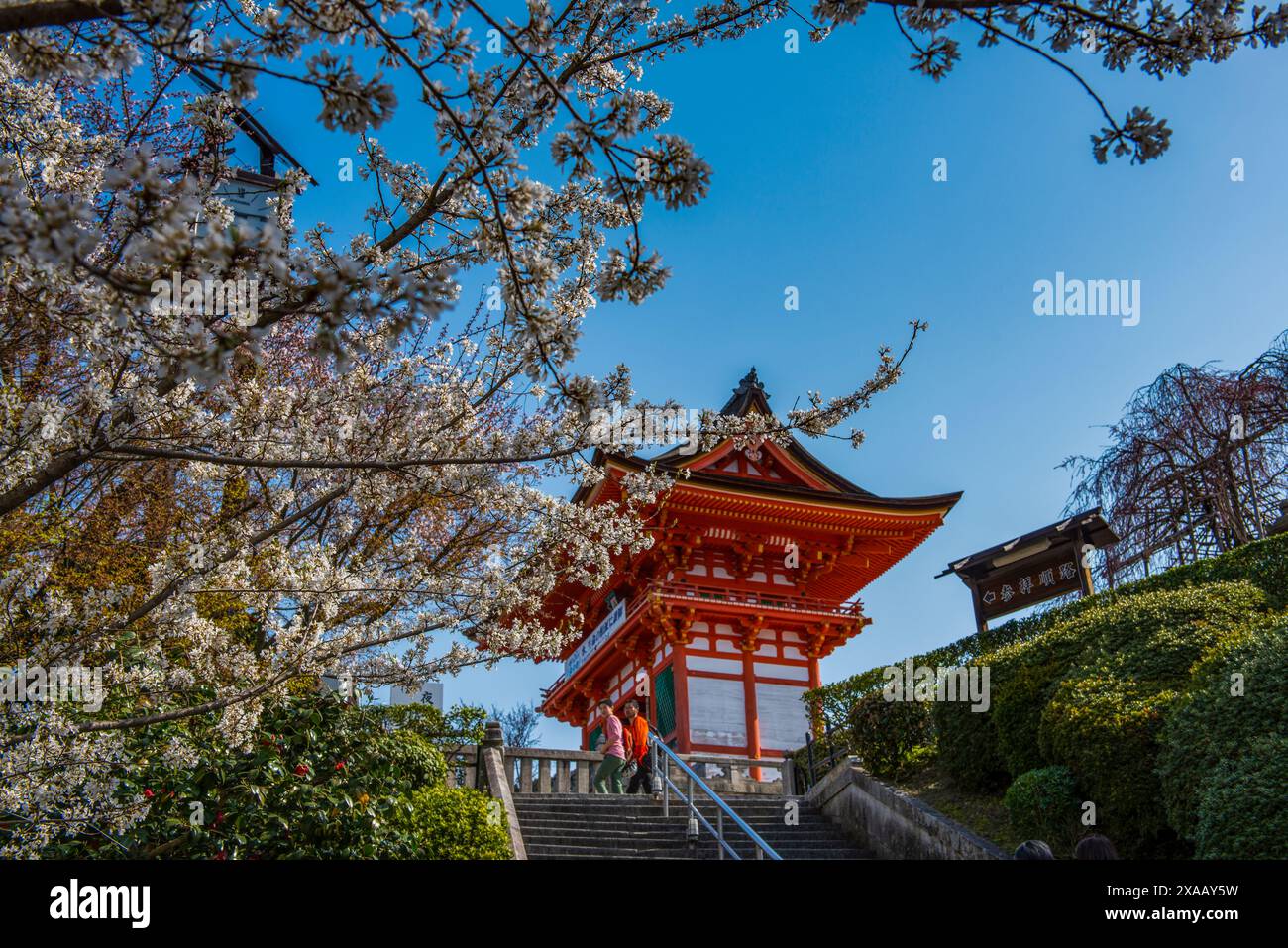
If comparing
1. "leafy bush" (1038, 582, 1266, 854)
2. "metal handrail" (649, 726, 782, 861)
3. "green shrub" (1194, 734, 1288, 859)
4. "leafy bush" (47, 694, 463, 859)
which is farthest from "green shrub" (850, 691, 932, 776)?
"leafy bush" (47, 694, 463, 859)

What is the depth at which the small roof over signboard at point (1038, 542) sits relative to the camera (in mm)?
14898

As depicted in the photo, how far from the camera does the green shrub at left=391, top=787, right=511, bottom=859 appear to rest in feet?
33.4

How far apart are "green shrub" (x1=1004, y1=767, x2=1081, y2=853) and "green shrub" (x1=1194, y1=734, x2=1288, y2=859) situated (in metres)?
1.75

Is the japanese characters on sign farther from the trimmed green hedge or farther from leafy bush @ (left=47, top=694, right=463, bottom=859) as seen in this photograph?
leafy bush @ (left=47, top=694, right=463, bottom=859)

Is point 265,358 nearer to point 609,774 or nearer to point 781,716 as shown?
point 609,774

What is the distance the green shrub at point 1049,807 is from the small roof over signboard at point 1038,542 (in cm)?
614

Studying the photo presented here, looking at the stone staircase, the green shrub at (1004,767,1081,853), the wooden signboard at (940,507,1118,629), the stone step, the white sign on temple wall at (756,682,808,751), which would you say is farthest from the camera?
the white sign on temple wall at (756,682,808,751)

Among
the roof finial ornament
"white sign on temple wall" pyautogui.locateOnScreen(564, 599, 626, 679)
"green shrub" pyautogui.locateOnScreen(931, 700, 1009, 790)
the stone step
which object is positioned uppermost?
the roof finial ornament

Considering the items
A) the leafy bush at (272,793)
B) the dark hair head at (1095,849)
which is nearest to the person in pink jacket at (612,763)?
the leafy bush at (272,793)

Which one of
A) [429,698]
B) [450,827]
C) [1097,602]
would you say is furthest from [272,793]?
[1097,602]

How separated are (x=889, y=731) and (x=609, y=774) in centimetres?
389
